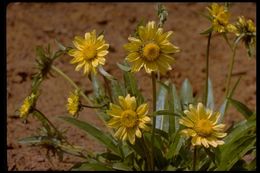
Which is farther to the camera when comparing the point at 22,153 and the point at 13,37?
the point at 13,37

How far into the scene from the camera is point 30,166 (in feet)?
8.18

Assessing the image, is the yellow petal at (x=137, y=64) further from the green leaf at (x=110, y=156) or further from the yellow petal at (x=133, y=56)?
the green leaf at (x=110, y=156)

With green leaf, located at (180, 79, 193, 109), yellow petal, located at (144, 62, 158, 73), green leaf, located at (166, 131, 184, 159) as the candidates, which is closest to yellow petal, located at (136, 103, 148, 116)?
yellow petal, located at (144, 62, 158, 73)

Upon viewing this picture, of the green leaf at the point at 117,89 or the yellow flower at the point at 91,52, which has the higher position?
the yellow flower at the point at 91,52

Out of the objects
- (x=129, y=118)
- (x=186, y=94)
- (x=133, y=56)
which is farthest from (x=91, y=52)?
(x=186, y=94)

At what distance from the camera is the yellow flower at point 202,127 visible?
70.1 inches

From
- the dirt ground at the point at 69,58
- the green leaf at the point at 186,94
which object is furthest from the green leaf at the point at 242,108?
the dirt ground at the point at 69,58

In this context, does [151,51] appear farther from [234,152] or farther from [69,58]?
[69,58]

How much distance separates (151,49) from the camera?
179 cm

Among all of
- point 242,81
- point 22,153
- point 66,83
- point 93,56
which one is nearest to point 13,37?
point 66,83

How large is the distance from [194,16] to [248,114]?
1.67 metres

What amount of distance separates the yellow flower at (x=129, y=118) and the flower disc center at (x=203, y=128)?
0.16m

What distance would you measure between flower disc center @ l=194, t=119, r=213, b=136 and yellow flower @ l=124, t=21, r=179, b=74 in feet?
0.64

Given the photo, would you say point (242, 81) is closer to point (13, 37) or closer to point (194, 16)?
point (194, 16)
